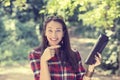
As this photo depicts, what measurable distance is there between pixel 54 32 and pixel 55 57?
0.23 metres

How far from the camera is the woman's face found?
292 centimetres

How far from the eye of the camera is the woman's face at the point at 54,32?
2.92 metres

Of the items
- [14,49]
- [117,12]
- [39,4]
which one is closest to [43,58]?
[117,12]

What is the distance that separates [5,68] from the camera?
44.2 ft

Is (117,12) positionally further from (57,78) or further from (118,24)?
(118,24)

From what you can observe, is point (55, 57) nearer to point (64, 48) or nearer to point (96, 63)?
point (64, 48)

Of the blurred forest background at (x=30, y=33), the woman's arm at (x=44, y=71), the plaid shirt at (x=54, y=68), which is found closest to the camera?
the woman's arm at (x=44, y=71)

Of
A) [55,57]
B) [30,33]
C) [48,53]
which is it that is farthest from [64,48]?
[30,33]

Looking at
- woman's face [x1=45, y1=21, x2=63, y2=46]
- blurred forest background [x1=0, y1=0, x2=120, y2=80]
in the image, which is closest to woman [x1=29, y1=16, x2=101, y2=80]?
woman's face [x1=45, y1=21, x2=63, y2=46]

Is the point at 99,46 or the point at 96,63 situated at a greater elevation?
the point at 99,46

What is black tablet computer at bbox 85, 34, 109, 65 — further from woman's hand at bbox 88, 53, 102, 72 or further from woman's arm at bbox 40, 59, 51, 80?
woman's arm at bbox 40, 59, 51, 80

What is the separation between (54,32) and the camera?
2.93 metres

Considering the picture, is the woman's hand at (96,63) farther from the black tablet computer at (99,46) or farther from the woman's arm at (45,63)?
the woman's arm at (45,63)

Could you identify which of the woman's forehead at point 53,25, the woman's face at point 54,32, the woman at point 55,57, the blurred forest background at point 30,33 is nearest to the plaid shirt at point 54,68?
the woman at point 55,57
